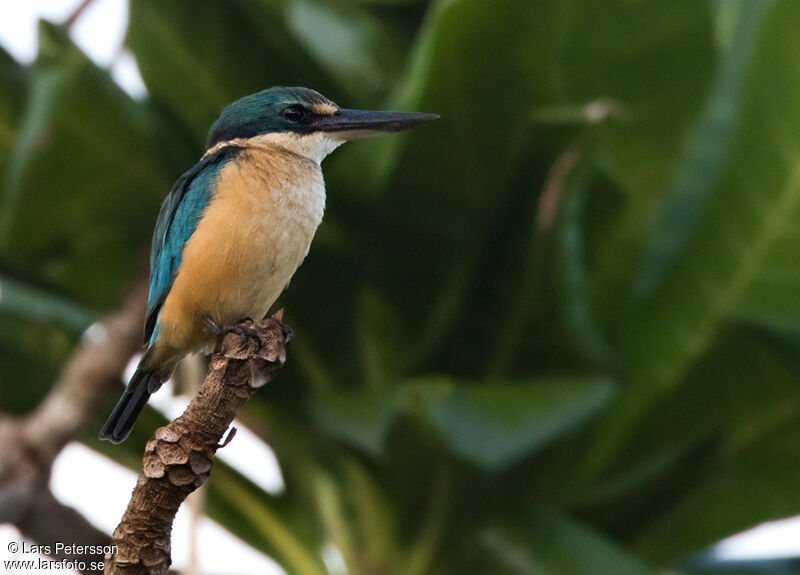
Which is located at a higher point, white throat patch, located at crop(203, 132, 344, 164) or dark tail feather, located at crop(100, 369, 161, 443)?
white throat patch, located at crop(203, 132, 344, 164)

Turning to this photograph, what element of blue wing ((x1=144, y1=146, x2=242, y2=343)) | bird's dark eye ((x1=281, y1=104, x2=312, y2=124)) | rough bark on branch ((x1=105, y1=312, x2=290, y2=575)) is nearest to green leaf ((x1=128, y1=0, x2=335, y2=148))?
bird's dark eye ((x1=281, y1=104, x2=312, y2=124))

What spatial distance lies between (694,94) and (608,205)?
0.56 m

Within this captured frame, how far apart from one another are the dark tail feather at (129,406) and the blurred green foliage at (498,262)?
112 cm

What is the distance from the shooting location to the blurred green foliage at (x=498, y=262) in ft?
13.6

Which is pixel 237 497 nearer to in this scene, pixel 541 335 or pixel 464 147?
pixel 541 335

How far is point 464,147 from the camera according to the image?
4.22 metres

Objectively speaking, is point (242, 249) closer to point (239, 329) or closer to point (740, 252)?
point (239, 329)

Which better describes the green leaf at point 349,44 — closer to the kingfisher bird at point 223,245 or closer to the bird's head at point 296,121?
the bird's head at point 296,121

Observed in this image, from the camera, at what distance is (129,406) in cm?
279

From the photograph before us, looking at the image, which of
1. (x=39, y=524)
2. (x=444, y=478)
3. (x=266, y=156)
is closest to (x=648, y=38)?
(x=444, y=478)

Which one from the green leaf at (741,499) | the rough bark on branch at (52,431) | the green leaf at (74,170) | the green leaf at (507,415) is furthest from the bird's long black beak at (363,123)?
the green leaf at (741,499)

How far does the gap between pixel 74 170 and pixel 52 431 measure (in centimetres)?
110

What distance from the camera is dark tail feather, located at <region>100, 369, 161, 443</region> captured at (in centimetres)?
275

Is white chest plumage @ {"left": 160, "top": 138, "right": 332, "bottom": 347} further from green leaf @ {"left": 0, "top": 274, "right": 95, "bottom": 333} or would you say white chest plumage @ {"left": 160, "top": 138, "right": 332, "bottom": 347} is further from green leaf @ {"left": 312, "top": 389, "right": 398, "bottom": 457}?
green leaf @ {"left": 0, "top": 274, "right": 95, "bottom": 333}
